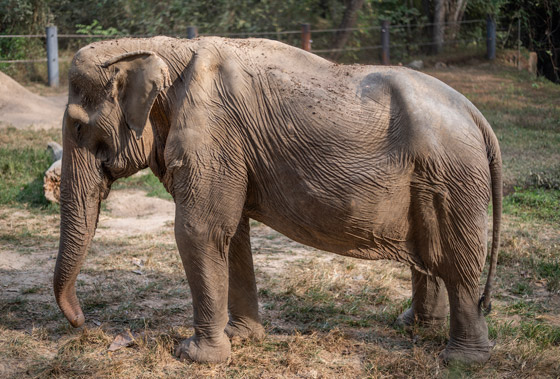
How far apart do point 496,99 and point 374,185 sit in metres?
10.5

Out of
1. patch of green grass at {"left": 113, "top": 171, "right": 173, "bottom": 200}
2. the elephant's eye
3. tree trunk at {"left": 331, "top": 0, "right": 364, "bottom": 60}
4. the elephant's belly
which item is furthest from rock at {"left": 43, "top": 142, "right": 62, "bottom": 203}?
tree trunk at {"left": 331, "top": 0, "right": 364, "bottom": 60}

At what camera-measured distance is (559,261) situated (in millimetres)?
5922

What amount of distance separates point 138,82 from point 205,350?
1.68 metres

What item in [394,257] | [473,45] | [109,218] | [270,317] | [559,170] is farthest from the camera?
[473,45]

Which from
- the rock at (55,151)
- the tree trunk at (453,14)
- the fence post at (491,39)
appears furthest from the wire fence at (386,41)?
the rock at (55,151)

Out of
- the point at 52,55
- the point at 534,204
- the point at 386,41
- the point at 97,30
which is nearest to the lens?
the point at 534,204

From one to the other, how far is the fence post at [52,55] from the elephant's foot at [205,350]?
12.2m

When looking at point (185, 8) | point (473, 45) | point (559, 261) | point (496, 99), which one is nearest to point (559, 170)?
point (559, 261)

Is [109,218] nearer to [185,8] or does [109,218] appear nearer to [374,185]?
[374,185]

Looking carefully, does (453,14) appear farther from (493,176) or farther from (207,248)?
(207,248)

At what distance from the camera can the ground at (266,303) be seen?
4051mm

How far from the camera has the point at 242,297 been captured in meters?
4.51

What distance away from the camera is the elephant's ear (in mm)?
3791

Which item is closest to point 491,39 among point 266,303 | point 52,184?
point 52,184
